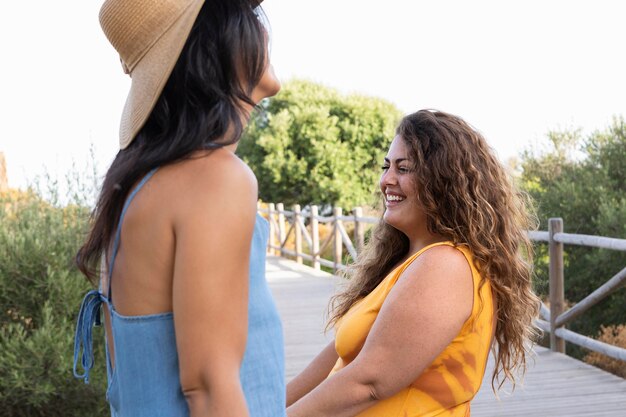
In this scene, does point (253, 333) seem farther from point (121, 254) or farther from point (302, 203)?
point (302, 203)

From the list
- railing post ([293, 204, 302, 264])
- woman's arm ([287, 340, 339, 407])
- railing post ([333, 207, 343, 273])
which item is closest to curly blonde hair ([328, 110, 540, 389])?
woman's arm ([287, 340, 339, 407])

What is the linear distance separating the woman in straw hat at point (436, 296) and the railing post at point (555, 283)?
4.72m

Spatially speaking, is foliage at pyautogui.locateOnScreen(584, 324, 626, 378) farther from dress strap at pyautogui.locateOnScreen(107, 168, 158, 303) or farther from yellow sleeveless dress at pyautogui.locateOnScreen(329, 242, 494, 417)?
dress strap at pyautogui.locateOnScreen(107, 168, 158, 303)

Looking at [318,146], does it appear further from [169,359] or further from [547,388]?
[169,359]

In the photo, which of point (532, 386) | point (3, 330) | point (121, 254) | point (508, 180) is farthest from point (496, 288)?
point (532, 386)

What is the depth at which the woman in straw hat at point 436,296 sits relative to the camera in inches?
78.6

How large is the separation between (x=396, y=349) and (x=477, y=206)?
0.43 meters

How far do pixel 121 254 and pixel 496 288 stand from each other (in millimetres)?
1186

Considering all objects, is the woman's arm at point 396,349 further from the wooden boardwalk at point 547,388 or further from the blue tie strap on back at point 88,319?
the wooden boardwalk at point 547,388

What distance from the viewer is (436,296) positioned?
202 cm

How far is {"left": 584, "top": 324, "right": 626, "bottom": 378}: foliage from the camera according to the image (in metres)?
8.51

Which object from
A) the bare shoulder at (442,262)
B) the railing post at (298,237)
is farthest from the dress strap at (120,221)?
the railing post at (298,237)

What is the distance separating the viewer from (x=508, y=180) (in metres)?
2.29

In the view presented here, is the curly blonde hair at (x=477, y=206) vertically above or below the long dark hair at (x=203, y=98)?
below
